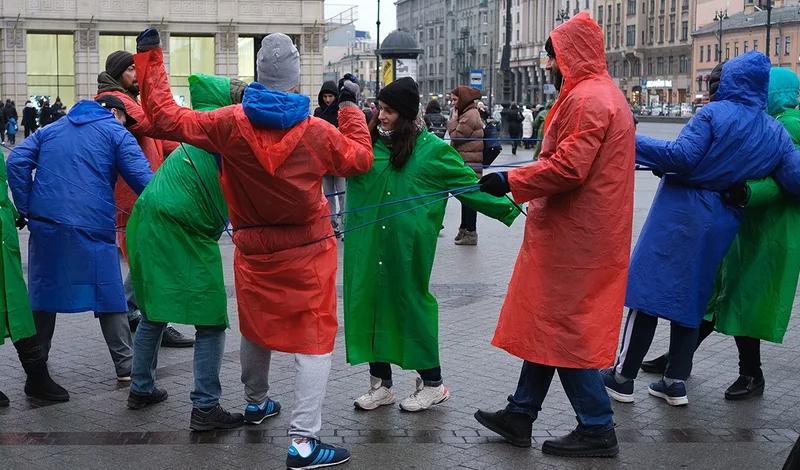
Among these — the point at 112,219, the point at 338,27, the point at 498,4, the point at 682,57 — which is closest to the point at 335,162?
the point at 112,219

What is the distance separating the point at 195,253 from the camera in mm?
5484

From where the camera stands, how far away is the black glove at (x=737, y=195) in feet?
18.8

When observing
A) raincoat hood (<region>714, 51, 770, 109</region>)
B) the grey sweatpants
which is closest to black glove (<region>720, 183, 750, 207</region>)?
raincoat hood (<region>714, 51, 770, 109</region>)

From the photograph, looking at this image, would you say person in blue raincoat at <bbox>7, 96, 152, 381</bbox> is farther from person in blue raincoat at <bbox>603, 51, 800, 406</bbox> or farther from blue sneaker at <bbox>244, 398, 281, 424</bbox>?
person in blue raincoat at <bbox>603, 51, 800, 406</bbox>

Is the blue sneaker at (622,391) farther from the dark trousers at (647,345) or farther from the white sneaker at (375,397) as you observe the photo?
the white sneaker at (375,397)

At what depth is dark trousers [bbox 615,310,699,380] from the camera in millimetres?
5938

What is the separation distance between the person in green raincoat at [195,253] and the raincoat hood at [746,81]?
2.51m

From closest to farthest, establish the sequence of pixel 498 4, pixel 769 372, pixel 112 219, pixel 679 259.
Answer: pixel 679 259
pixel 112 219
pixel 769 372
pixel 498 4

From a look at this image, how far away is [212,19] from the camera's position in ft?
154

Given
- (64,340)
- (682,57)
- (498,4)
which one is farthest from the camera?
(498,4)

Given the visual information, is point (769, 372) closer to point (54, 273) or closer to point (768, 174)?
point (768, 174)

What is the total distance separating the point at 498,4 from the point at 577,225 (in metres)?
137

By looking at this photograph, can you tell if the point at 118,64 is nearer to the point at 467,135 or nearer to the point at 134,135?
the point at 134,135

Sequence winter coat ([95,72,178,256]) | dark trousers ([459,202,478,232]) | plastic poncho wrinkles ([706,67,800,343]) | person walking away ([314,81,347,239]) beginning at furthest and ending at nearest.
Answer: dark trousers ([459,202,478,232]) < person walking away ([314,81,347,239]) < winter coat ([95,72,178,256]) < plastic poncho wrinkles ([706,67,800,343])
